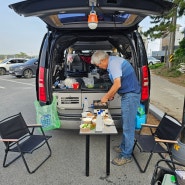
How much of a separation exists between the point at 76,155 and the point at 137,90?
144 cm

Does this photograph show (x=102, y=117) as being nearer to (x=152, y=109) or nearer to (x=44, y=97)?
(x=44, y=97)

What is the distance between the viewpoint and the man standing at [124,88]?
314 centimetres

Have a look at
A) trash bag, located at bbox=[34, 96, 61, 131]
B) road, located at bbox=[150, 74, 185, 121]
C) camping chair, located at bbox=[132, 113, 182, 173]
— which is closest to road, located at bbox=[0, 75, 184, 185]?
camping chair, located at bbox=[132, 113, 182, 173]

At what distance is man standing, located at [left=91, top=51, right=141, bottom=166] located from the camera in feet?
10.3

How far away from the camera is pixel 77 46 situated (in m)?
6.34

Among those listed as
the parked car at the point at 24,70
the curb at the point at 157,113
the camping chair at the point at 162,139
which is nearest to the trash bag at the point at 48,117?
the camping chair at the point at 162,139

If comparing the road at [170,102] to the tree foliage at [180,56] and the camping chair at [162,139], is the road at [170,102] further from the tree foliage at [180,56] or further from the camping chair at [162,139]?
the tree foliage at [180,56]

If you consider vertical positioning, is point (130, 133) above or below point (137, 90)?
below

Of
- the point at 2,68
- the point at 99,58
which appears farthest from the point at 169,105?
the point at 2,68

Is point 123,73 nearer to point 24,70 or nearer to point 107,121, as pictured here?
point 107,121

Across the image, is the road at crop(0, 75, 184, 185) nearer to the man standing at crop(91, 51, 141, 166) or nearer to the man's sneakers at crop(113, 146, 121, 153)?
the man's sneakers at crop(113, 146, 121, 153)

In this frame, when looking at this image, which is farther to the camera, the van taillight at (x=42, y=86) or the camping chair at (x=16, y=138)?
the van taillight at (x=42, y=86)

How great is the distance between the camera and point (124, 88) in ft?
10.7

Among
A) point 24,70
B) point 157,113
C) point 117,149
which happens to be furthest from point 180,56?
point 117,149
